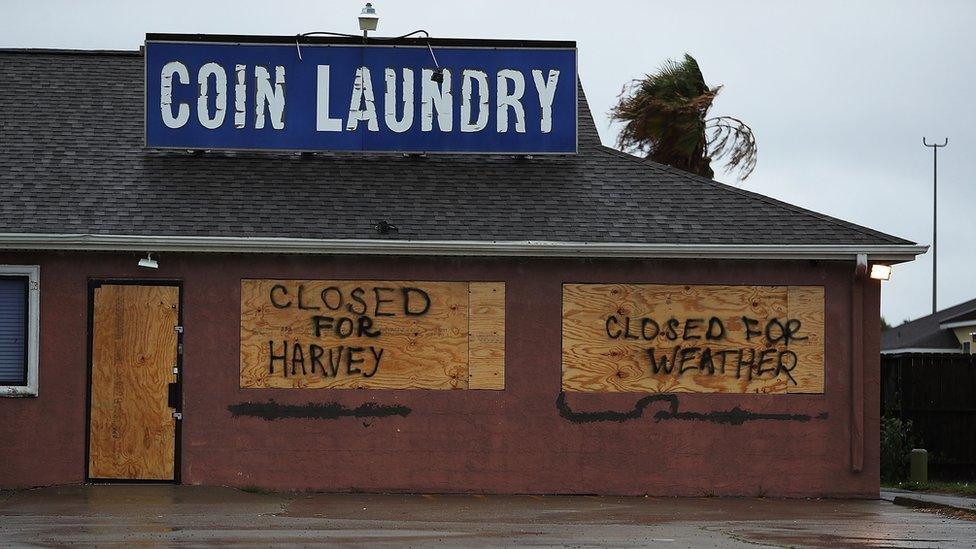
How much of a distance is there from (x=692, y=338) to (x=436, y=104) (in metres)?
4.27

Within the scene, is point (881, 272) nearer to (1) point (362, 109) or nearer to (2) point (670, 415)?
(2) point (670, 415)

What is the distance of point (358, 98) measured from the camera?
17.8 metres

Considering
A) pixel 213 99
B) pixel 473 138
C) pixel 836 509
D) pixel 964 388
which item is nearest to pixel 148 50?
pixel 213 99

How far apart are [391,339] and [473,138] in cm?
298

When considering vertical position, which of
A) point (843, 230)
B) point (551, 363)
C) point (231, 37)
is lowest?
point (551, 363)

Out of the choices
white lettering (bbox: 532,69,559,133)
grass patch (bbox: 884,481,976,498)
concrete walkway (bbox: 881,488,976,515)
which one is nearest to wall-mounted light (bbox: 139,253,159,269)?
white lettering (bbox: 532,69,559,133)

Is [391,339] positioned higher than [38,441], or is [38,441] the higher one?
[391,339]

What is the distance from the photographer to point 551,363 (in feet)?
53.9

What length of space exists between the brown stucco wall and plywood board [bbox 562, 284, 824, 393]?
138 mm

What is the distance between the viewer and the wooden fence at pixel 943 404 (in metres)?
21.2

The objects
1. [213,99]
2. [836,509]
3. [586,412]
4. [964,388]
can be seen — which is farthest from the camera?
[964,388]

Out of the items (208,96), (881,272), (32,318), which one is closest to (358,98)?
(208,96)

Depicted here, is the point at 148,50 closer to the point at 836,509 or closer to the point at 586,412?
the point at 586,412

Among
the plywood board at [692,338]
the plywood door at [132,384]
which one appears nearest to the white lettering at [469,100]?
the plywood board at [692,338]
